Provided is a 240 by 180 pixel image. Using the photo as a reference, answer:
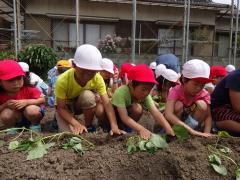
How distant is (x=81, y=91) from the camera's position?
344cm

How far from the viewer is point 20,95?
3.55 m

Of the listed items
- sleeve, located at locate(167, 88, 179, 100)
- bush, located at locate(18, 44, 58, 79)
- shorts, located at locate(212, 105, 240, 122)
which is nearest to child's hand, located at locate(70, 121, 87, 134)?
sleeve, located at locate(167, 88, 179, 100)

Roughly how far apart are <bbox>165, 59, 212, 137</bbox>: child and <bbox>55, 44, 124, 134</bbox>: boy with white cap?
55 cm

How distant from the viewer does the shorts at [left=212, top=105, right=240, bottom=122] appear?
3350mm

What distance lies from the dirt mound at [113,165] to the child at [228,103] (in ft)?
2.90

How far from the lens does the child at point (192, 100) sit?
126 inches

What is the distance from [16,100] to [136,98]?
1.08m

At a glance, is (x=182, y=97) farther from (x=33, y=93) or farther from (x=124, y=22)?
(x=124, y=22)

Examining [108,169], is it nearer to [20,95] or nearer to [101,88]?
[101,88]

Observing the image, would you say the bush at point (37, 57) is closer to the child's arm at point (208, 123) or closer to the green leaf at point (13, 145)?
the child's arm at point (208, 123)

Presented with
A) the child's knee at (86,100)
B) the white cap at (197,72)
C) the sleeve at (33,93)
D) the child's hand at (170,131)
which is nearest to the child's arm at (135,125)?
the child's hand at (170,131)

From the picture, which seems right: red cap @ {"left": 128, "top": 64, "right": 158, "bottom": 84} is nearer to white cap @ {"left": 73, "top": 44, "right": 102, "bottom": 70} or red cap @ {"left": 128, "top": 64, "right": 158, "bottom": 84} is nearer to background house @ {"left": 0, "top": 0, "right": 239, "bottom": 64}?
white cap @ {"left": 73, "top": 44, "right": 102, "bottom": 70}

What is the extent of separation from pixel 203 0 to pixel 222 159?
15.2 meters

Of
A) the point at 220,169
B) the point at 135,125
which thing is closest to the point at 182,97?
the point at 135,125
